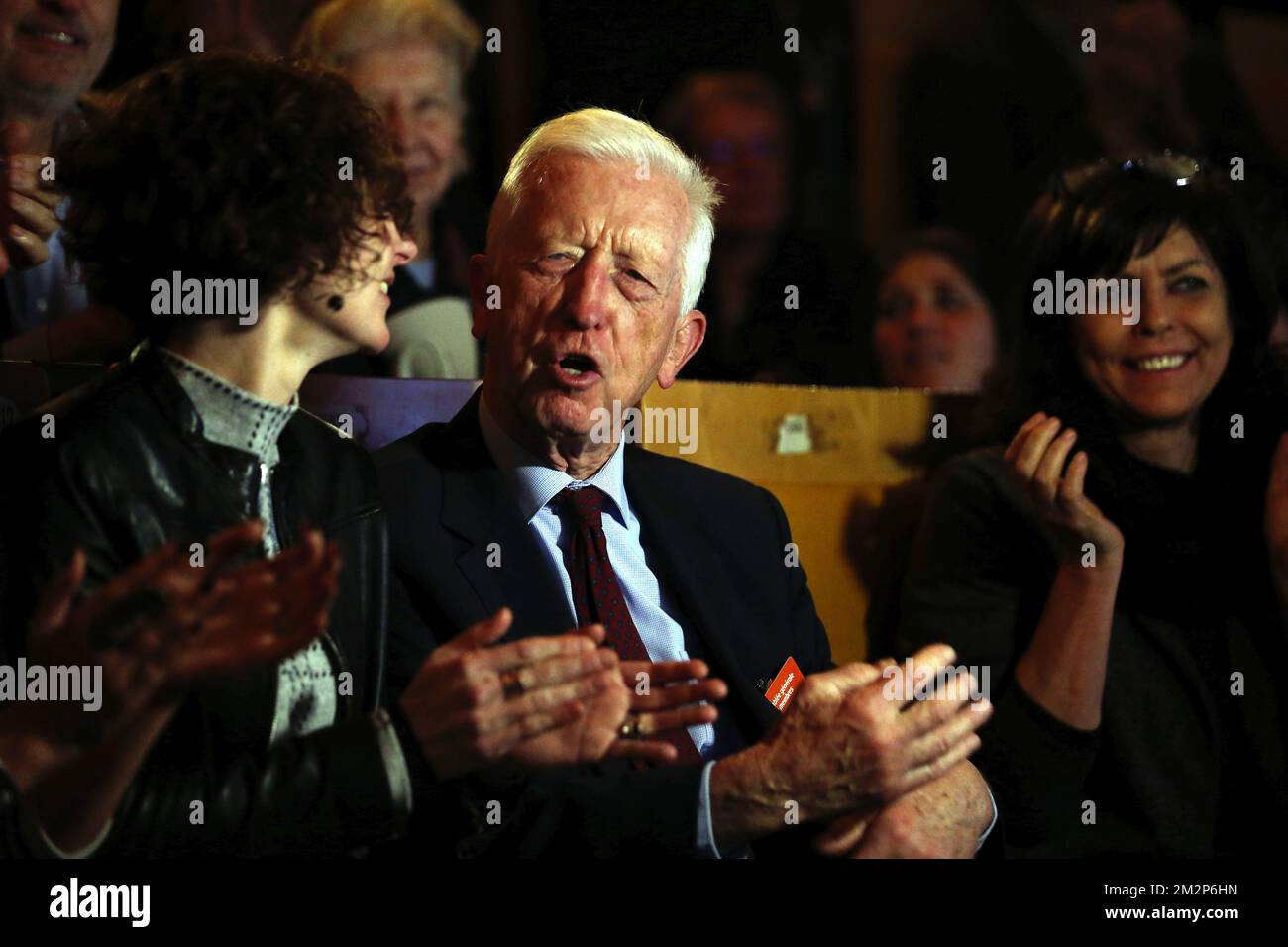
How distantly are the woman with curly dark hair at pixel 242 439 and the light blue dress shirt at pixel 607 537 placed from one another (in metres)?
0.37

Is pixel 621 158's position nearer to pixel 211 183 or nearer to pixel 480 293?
pixel 480 293

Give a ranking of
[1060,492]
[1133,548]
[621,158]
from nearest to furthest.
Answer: [621,158] → [1060,492] → [1133,548]

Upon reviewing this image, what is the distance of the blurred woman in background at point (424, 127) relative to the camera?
236cm

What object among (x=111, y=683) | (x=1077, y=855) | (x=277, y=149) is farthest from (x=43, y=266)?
(x=1077, y=855)

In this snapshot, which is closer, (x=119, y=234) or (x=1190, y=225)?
(x=119, y=234)

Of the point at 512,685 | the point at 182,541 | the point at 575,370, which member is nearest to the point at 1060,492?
the point at 575,370

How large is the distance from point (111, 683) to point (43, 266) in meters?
0.94

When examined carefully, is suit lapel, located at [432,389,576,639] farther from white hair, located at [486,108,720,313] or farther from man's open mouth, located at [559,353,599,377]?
white hair, located at [486,108,720,313]

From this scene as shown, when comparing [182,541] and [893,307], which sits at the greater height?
[893,307]

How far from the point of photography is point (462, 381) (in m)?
2.04

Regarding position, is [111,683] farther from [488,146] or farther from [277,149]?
[488,146]

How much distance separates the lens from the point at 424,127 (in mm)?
2451

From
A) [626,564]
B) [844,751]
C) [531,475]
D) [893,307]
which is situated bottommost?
[844,751]

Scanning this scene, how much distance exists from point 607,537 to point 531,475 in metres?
0.13
